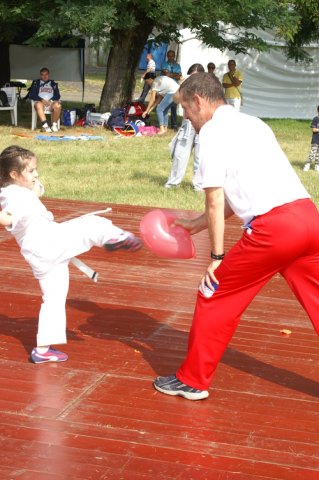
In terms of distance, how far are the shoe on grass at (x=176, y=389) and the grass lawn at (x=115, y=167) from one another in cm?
633

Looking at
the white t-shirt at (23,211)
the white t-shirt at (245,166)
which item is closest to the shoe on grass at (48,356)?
the white t-shirt at (23,211)

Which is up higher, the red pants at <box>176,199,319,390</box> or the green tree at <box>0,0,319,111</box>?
the green tree at <box>0,0,319,111</box>

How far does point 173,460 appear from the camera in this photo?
388 centimetres

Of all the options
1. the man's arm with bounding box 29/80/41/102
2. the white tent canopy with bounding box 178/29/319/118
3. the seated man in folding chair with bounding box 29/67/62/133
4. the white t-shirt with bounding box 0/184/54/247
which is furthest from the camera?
the white tent canopy with bounding box 178/29/319/118

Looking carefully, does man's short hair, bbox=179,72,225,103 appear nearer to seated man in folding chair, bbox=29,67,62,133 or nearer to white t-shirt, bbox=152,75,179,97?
white t-shirt, bbox=152,75,179,97

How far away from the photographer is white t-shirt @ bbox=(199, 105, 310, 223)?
13.7 feet

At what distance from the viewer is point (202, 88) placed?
14.3 feet

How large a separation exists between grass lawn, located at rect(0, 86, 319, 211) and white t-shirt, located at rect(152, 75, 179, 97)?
1.06 m

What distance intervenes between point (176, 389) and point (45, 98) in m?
16.1

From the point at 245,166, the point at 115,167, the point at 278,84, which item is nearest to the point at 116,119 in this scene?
the point at 115,167

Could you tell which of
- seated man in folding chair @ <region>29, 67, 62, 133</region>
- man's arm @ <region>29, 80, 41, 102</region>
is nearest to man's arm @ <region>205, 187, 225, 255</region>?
seated man in folding chair @ <region>29, 67, 62, 133</region>

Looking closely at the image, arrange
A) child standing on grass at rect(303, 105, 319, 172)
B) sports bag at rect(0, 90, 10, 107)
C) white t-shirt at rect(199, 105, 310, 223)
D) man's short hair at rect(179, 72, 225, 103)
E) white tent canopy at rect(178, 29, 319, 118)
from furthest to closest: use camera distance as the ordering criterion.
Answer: white tent canopy at rect(178, 29, 319, 118) < sports bag at rect(0, 90, 10, 107) < child standing on grass at rect(303, 105, 319, 172) < man's short hair at rect(179, 72, 225, 103) < white t-shirt at rect(199, 105, 310, 223)

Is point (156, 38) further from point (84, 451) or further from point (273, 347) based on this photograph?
point (84, 451)

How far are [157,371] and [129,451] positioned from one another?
1.13m
